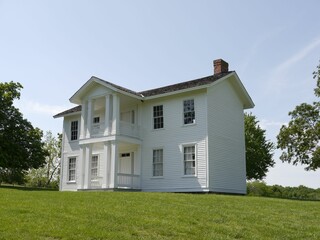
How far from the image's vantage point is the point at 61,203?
12977 mm

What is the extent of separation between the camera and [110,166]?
78.4 ft

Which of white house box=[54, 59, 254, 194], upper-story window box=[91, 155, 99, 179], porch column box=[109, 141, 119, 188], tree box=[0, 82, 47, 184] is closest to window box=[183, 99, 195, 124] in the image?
white house box=[54, 59, 254, 194]

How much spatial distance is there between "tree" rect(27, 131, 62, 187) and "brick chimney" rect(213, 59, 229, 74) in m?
37.1

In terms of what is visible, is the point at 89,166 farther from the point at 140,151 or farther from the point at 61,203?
the point at 61,203

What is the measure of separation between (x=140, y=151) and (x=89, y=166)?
127 inches

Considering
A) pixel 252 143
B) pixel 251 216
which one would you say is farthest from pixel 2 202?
pixel 252 143

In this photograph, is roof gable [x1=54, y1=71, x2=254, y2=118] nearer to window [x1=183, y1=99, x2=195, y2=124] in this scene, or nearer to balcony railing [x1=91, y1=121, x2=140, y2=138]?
window [x1=183, y1=99, x2=195, y2=124]

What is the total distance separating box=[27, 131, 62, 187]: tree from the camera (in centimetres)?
5972

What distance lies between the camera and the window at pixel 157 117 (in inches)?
978

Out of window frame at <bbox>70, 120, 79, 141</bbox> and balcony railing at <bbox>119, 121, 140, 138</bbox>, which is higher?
window frame at <bbox>70, 120, 79, 141</bbox>

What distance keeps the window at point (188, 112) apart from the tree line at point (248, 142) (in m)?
7.05

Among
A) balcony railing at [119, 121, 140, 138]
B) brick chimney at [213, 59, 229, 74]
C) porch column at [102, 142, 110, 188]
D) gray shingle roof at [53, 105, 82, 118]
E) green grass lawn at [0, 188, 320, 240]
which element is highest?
brick chimney at [213, 59, 229, 74]

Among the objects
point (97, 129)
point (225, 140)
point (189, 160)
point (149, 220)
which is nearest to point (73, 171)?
point (97, 129)

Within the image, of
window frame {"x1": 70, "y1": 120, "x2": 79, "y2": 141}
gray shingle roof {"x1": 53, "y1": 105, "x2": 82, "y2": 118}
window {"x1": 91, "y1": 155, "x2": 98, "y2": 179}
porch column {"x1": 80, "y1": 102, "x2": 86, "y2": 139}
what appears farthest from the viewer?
window frame {"x1": 70, "y1": 120, "x2": 79, "y2": 141}
